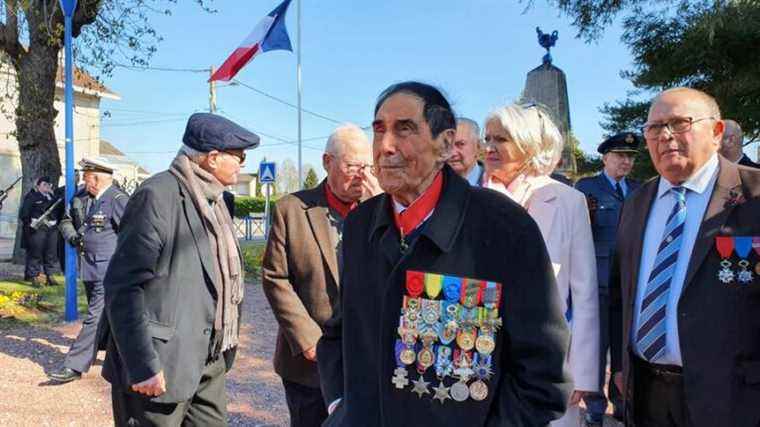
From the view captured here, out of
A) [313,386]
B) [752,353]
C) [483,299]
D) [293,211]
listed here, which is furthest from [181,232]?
[752,353]

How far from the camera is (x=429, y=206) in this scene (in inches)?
69.2

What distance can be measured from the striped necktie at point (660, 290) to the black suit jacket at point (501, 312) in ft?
3.12

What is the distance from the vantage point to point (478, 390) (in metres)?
1.60

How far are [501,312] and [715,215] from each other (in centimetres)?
116

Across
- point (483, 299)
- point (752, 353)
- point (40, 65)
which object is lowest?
point (752, 353)

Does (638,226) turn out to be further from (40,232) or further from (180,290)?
(40,232)

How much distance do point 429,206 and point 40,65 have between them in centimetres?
1298

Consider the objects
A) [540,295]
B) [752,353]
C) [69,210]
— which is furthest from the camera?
[69,210]

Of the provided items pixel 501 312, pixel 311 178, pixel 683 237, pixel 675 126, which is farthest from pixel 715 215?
pixel 311 178

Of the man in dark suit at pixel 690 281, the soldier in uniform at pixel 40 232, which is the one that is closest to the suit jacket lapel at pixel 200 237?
the man in dark suit at pixel 690 281

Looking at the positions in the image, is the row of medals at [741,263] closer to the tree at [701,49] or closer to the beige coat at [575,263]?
the beige coat at [575,263]

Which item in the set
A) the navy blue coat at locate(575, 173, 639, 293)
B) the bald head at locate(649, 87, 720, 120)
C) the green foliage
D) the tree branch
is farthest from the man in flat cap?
the green foliage

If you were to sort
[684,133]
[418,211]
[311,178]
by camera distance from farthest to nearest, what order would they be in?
[311,178] → [684,133] → [418,211]

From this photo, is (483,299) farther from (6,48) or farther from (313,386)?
(6,48)
